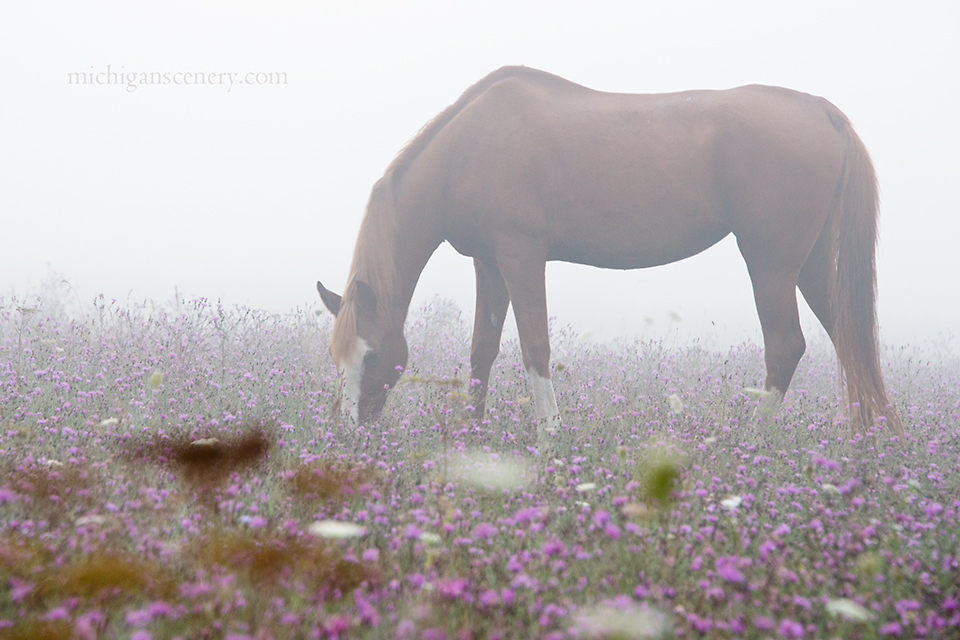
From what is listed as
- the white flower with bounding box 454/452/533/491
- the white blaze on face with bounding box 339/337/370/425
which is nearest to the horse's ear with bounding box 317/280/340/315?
the white blaze on face with bounding box 339/337/370/425

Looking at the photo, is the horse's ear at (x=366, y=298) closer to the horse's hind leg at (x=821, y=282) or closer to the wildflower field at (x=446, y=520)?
the wildflower field at (x=446, y=520)

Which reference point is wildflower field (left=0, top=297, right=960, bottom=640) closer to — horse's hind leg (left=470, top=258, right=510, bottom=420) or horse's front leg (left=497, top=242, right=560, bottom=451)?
horse's front leg (left=497, top=242, right=560, bottom=451)

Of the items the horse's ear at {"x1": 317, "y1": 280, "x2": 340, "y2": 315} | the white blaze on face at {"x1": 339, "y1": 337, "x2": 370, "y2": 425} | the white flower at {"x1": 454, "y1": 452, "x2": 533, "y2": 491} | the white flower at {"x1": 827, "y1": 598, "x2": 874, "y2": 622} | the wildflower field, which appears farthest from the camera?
the horse's ear at {"x1": 317, "y1": 280, "x2": 340, "y2": 315}

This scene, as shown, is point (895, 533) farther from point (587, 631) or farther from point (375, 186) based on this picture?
point (375, 186)

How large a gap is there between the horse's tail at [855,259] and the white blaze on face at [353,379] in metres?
3.72

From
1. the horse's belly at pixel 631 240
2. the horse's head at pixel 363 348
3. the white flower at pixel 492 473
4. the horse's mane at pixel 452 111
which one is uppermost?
the horse's mane at pixel 452 111

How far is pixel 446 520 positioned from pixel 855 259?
173 inches

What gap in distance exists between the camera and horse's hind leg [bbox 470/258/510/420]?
5594mm

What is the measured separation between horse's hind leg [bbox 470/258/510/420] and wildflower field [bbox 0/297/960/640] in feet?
1.63

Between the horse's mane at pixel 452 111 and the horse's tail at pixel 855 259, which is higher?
the horse's mane at pixel 452 111

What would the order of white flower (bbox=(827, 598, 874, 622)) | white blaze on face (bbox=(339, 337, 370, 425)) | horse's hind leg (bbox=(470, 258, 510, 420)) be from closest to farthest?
1. white flower (bbox=(827, 598, 874, 622))
2. white blaze on face (bbox=(339, 337, 370, 425))
3. horse's hind leg (bbox=(470, 258, 510, 420))

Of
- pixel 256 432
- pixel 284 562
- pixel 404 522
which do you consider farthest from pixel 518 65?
pixel 284 562

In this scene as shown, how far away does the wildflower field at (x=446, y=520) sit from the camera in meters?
1.86

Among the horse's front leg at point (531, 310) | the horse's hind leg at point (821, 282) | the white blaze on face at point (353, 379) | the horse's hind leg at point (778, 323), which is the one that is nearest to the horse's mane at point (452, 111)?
the horse's front leg at point (531, 310)
